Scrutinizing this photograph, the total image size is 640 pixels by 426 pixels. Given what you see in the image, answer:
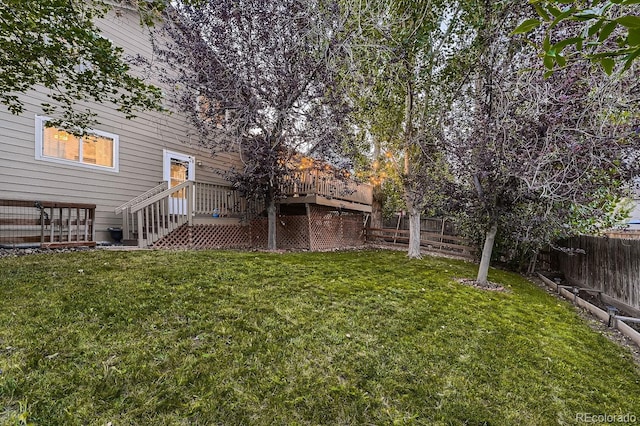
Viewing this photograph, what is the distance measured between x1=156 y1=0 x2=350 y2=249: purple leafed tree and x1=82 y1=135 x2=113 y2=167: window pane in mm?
2284

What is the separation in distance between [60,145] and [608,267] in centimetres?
1281

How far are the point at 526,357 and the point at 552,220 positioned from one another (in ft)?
13.4

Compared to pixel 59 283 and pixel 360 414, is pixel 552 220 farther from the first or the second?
pixel 59 283

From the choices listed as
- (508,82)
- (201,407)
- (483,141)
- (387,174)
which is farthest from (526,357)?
(387,174)

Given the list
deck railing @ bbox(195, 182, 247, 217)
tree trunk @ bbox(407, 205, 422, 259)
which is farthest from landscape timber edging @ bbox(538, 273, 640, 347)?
A: deck railing @ bbox(195, 182, 247, 217)

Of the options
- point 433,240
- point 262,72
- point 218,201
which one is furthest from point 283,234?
point 433,240

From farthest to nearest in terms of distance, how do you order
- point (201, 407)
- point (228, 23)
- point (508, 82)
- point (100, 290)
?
1. point (228, 23)
2. point (508, 82)
3. point (100, 290)
4. point (201, 407)

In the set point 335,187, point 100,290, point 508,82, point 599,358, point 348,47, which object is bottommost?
point 599,358

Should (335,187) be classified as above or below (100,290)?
above

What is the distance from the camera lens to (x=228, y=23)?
743 cm

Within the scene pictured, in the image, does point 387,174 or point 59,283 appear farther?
point 387,174

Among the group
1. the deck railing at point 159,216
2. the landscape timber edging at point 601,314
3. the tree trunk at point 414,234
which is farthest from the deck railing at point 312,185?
the landscape timber edging at point 601,314

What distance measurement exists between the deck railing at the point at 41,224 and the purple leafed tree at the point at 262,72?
3.54 m

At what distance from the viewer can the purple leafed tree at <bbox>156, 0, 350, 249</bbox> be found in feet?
23.7
